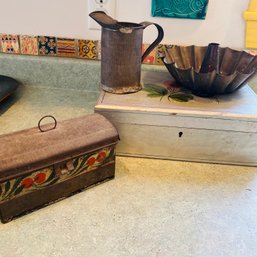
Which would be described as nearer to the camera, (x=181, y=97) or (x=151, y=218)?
(x=151, y=218)

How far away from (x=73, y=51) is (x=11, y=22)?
18 centimetres

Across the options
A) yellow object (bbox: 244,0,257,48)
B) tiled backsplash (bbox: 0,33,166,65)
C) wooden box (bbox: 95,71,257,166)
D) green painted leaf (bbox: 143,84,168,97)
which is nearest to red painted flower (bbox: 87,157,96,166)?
wooden box (bbox: 95,71,257,166)

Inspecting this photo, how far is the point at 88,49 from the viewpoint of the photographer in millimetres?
765

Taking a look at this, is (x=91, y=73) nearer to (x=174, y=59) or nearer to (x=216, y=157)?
Result: (x=174, y=59)

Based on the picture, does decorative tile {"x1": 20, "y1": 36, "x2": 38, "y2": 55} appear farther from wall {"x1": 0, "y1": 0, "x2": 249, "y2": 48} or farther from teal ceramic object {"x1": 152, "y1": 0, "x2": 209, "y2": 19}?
teal ceramic object {"x1": 152, "y1": 0, "x2": 209, "y2": 19}

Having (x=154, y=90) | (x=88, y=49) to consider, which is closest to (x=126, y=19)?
(x=88, y=49)

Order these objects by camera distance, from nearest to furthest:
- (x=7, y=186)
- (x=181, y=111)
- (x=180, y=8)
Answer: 1. (x=7, y=186)
2. (x=181, y=111)
3. (x=180, y=8)

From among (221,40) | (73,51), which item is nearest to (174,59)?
(221,40)

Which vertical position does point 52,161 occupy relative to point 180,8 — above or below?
below

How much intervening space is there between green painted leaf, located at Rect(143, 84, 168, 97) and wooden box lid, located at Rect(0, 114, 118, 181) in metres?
0.16

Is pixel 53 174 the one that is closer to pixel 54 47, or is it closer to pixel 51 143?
pixel 51 143

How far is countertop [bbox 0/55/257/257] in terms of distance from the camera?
1.27 feet

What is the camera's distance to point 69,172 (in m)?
0.45

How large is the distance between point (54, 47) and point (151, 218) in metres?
0.55
